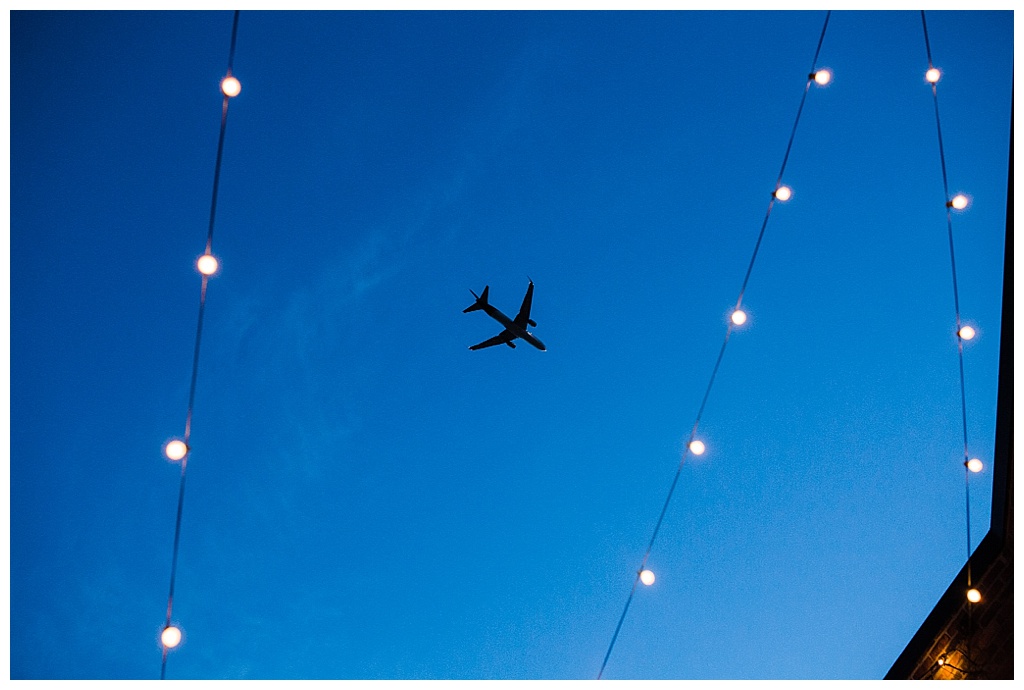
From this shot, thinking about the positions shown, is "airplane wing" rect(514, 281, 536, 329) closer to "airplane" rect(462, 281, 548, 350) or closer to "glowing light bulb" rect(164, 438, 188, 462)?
"airplane" rect(462, 281, 548, 350)

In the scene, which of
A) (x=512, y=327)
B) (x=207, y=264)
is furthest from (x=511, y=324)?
(x=207, y=264)

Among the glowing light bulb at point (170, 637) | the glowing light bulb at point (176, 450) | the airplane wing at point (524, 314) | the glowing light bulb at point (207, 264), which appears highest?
the airplane wing at point (524, 314)

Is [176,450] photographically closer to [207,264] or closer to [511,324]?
[207,264]

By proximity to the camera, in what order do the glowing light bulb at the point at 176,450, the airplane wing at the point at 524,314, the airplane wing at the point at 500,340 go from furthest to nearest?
1. the airplane wing at the point at 500,340
2. the airplane wing at the point at 524,314
3. the glowing light bulb at the point at 176,450

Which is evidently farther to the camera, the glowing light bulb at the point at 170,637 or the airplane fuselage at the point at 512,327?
the airplane fuselage at the point at 512,327

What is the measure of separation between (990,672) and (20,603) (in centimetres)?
1272

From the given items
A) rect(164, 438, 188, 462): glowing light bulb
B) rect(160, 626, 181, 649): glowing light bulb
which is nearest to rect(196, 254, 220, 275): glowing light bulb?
rect(164, 438, 188, 462): glowing light bulb

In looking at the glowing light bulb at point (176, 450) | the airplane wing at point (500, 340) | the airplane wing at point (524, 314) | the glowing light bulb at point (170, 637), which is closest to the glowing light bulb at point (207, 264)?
the glowing light bulb at point (176, 450)

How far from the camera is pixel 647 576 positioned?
4.97 m

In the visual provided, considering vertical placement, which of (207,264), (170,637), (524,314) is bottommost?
(170,637)

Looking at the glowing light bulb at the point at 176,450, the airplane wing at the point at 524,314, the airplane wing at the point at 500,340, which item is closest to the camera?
the glowing light bulb at the point at 176,450

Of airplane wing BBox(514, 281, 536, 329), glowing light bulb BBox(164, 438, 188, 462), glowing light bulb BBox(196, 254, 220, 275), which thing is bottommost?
glowing light bulb BBox(164, 438, 188, 462)

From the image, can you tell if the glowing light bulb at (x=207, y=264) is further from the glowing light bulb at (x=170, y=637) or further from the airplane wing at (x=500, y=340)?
the airplane wing at (x=500, y=340)
